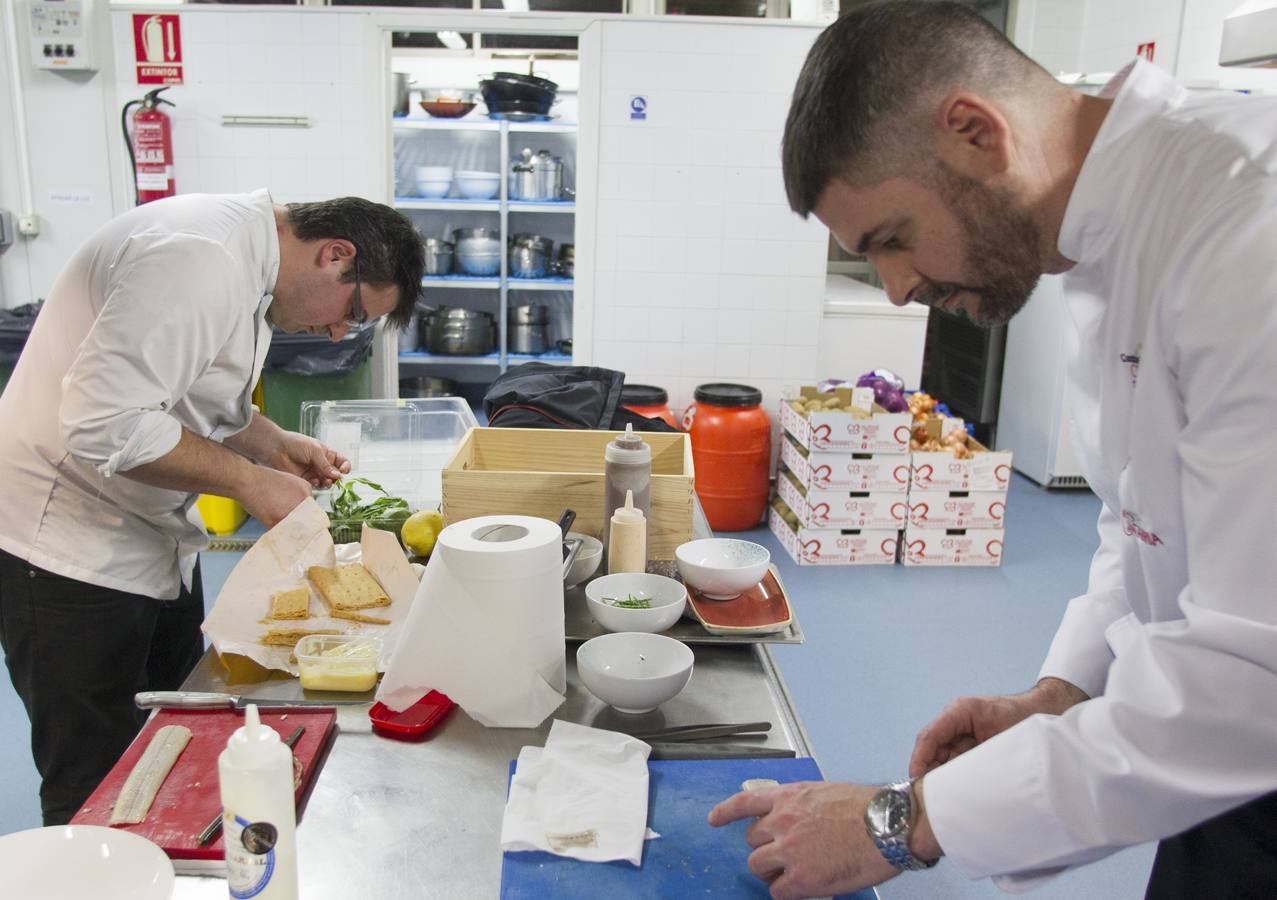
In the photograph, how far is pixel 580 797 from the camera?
3.84 ft

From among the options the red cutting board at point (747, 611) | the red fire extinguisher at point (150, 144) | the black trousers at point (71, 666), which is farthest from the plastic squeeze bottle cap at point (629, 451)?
the red fire extinguisher at point (150, 144)

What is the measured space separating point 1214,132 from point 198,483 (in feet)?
5.14

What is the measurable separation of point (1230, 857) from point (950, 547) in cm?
326

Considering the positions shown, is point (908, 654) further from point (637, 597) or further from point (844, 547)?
point (637, 597)

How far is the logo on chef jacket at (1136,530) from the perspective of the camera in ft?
3.54

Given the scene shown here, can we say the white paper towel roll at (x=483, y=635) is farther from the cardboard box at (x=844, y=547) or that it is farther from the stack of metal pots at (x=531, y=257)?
the stack of metal pots at (x=531, y=257)

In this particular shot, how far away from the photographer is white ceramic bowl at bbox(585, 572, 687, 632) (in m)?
1.53

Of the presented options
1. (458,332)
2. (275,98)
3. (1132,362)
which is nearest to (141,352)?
(1132,362)

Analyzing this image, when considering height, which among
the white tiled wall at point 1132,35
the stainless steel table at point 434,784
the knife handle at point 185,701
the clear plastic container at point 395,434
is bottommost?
the clear plastic container at point 395,434

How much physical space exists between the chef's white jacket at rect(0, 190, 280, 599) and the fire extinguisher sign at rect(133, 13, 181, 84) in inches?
132

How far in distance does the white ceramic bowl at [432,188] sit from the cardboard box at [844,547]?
3406 mm

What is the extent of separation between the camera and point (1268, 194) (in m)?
0.88

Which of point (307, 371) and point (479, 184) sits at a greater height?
point (479, 184)

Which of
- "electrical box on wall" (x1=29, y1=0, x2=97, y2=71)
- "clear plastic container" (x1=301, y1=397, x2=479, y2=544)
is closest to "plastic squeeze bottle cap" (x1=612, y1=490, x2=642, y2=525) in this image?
"clear plastic container" (x1=301, y1=397, x2=479, y2=544)
